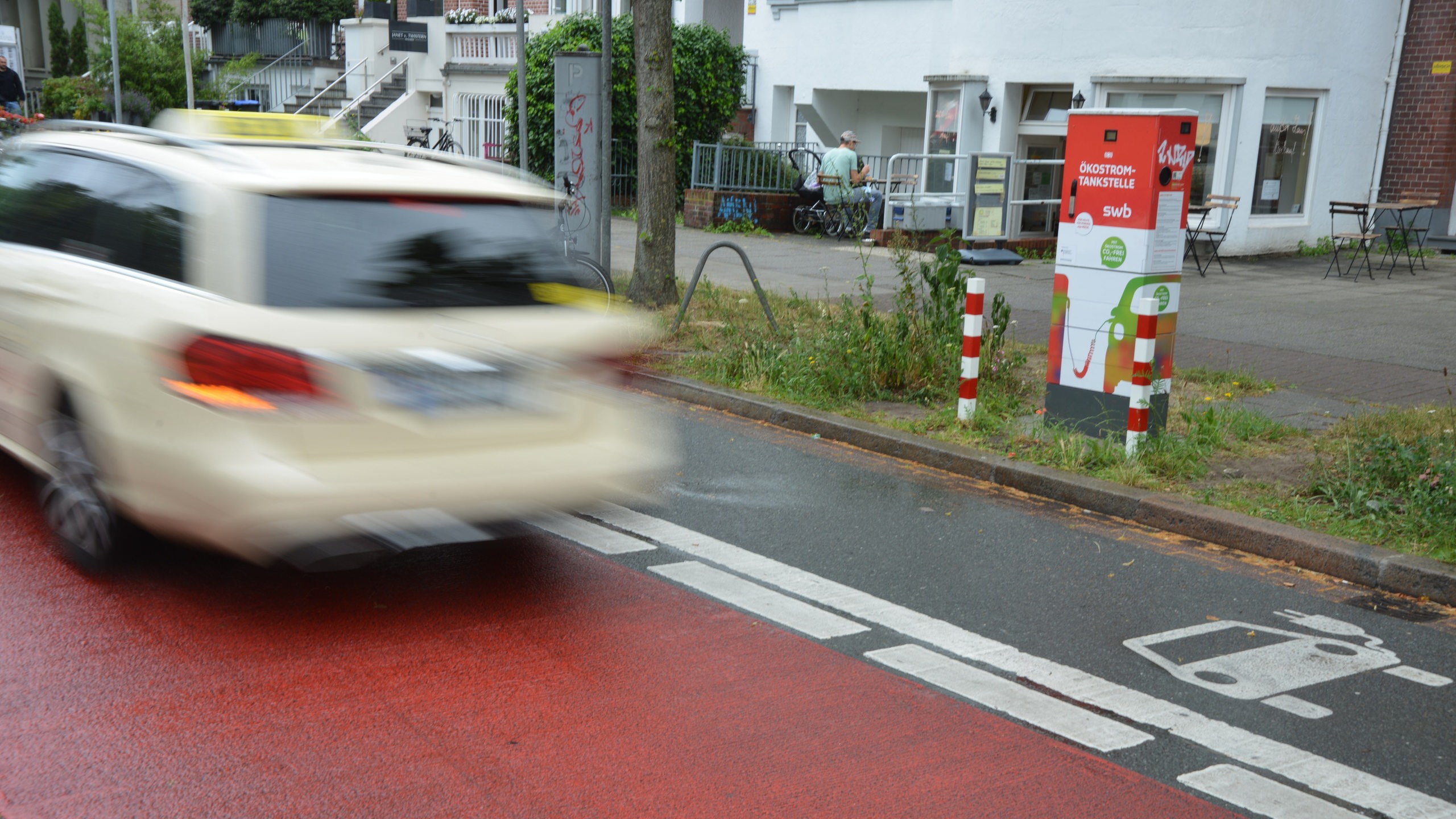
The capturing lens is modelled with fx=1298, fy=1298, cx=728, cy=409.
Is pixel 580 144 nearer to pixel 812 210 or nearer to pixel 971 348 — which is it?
pixel 971 348

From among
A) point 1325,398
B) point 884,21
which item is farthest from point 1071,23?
point 1325,398

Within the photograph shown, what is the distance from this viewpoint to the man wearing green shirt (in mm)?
19812

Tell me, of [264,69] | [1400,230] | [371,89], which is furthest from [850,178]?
[264,69]

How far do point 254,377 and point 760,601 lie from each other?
2207mm

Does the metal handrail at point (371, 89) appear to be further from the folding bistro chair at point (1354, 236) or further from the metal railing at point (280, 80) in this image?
the folding bistro chair at point (1354, 236)

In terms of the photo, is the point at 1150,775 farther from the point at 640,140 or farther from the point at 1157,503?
the point at 640,140

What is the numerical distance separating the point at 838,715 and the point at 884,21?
2068cm

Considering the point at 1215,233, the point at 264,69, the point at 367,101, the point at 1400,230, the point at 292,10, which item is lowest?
the point at 1215,233

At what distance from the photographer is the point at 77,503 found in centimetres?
514

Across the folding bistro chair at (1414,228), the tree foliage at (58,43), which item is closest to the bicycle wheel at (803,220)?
the folding bistro chair at (1414,228)

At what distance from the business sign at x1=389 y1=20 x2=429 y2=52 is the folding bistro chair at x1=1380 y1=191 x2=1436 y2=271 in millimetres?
21714

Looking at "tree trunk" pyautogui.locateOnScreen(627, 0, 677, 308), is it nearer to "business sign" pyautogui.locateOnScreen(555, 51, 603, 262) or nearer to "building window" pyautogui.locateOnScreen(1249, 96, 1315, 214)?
"business sign" pyautogui.locateOnScreen(555, 51, 603, 262)

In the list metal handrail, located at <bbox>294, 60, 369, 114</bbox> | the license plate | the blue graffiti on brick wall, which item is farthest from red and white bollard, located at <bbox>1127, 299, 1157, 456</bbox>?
metal handrail, located at <bbox>294, 60, 369, 114</bbox>

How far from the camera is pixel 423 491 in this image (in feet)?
15.2
